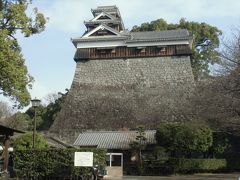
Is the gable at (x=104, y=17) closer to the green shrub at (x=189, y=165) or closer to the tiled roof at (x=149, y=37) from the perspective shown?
the tiled roof at (x=149, y=37)

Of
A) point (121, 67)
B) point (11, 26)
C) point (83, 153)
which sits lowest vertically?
point (83, 153)

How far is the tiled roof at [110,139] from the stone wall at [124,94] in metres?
3.56

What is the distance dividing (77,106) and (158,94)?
8.83 m

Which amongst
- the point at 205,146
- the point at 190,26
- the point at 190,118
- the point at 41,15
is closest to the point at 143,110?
the point at 190,118

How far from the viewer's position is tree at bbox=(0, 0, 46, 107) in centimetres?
1970

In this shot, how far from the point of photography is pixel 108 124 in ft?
147

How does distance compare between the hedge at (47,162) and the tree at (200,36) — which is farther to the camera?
the tree at (200,36)

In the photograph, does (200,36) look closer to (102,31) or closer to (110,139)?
(102,31)

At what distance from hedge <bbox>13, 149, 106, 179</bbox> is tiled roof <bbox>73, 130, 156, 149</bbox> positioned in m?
15.1

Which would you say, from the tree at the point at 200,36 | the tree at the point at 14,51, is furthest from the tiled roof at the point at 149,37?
the tree at the point at 14,51

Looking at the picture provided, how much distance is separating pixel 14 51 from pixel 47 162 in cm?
565

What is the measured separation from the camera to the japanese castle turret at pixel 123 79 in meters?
45.2

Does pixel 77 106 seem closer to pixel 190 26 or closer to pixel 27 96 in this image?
pixel 190 26

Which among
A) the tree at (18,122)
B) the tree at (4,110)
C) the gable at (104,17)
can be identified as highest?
the gable at (104,17)
